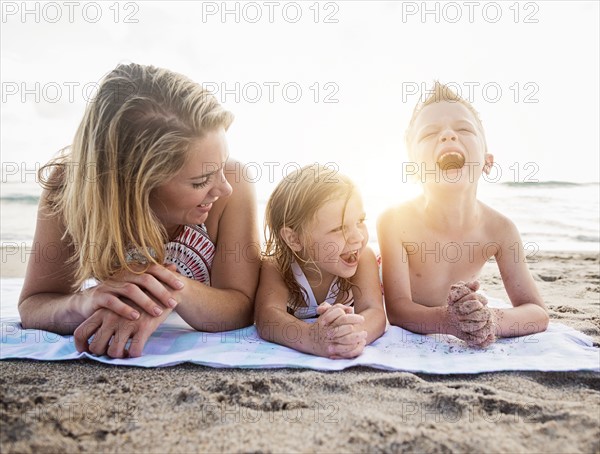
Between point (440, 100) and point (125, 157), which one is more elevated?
point (440, 100)

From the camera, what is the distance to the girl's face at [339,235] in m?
2.48

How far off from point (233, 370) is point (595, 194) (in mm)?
12098

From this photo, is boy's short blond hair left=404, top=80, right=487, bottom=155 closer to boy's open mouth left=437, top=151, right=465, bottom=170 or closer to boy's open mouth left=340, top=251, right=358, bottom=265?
boy's open mouth left=437, top=151, right=465, bottom=170

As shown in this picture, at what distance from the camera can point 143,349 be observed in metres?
2.14

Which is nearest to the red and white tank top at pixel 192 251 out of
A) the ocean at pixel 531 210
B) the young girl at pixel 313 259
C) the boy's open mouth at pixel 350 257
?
the young girl at pixel 313 259

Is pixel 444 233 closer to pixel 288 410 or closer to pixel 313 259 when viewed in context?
pixel 313 259

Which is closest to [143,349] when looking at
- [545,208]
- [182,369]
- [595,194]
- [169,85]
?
[182,369]

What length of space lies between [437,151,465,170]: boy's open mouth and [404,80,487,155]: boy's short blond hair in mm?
332

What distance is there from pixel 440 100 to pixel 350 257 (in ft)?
3.34

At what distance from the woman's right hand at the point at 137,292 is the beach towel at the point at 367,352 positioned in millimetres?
187

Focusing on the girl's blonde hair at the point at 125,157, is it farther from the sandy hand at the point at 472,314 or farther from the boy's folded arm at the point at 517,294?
the boy's folded arm at the point at 517,294

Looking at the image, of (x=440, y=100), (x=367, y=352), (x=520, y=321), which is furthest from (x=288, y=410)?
(x=440, y=100)

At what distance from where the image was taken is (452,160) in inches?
102

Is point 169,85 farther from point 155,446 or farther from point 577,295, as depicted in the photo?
point 577,295
